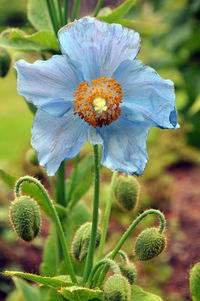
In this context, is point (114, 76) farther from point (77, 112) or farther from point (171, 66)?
point (171, 66)

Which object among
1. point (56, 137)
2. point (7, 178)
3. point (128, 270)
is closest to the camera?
point (56, 137)

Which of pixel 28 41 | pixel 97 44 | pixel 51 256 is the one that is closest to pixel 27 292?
pixel 51 256

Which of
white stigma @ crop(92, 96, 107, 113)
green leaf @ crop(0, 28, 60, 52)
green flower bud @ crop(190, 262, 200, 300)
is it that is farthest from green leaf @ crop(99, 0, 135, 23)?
green flower bud @ crop(190, 262, 200, 300)

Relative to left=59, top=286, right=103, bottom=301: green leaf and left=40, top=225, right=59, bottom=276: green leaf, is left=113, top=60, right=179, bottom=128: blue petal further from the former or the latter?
left=40, top=225, right=59, bottom=276: green leaf

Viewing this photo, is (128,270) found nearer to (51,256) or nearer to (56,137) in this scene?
(56,137)

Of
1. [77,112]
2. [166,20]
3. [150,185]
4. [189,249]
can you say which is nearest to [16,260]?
[189,249]

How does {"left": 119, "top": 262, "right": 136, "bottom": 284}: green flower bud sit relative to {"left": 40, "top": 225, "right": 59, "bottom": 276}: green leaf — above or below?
above

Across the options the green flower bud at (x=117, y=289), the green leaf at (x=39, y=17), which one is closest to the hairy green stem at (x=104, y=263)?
the green flower bud at (x=117, y=289)
